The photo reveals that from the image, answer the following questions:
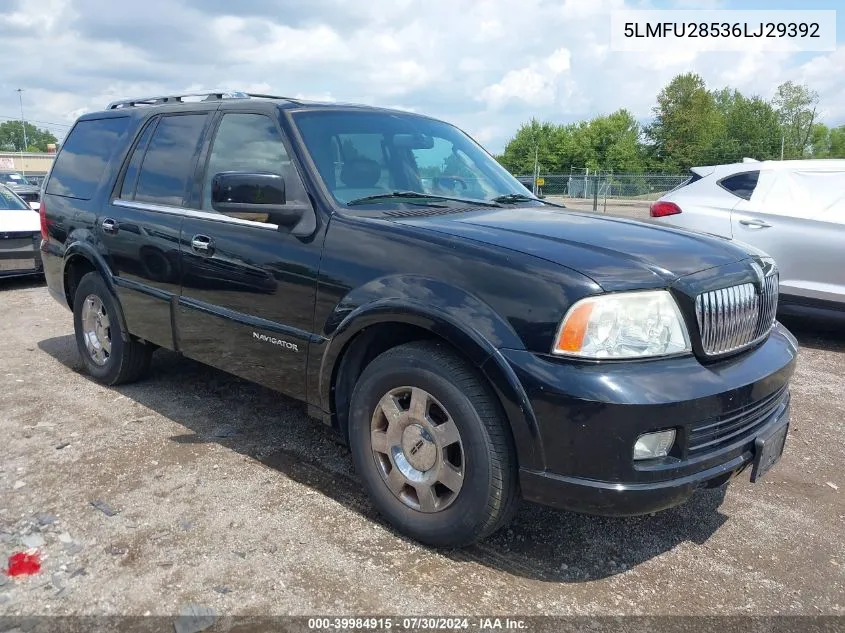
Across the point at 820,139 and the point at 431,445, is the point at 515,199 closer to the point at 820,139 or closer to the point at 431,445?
the point at 431,445

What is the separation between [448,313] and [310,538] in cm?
119

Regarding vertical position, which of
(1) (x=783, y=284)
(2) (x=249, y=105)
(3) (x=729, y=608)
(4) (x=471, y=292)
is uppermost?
(2) (x=249, y=105)

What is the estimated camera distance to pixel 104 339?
16.3 ft

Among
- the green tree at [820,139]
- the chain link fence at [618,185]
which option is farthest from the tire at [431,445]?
the green tree at [820,139]

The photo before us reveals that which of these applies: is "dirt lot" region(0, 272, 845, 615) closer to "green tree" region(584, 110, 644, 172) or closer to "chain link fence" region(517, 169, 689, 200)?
"chain link fence" region(517, 169, 689, 200)

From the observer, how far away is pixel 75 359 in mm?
5785

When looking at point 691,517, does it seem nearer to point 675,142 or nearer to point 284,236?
point 284,236

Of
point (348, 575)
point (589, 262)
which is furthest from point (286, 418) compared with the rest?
point (589, 262)

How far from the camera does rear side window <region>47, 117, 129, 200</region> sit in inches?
191

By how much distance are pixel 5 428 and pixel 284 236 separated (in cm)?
231

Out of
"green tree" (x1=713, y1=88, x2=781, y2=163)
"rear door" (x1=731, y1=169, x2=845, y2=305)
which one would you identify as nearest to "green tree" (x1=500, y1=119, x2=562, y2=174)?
"green tree" (x1=713, y1=88, x2=781, y2=163)

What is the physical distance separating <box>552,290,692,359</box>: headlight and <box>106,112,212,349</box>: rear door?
2495 millimetres

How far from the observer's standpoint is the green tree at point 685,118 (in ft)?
245

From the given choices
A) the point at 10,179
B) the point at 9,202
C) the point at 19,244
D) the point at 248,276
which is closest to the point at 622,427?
the point at 248,276
